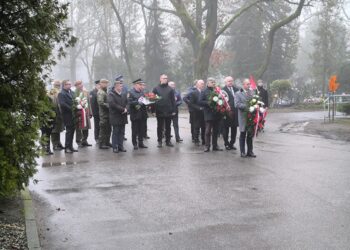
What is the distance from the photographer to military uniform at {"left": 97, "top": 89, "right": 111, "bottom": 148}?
1595 cm

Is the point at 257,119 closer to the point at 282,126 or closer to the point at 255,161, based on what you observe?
the point at 255,161

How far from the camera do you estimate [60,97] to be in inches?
586

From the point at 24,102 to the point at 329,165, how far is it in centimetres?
741

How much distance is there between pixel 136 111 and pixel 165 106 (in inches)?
36.0

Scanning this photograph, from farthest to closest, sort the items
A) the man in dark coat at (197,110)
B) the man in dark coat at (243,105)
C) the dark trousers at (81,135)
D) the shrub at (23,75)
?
1. the dark trousers at (81,135)
2. the man in dark coat at (197,110)
3. the man in dark coat at (243,105)
4. the shrub at (23,75)

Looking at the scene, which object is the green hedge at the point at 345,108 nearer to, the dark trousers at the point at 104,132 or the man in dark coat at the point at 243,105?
the dark trousers at the point at 104,132

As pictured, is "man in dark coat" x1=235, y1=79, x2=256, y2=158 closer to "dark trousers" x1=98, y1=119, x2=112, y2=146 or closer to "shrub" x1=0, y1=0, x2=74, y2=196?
"dark trousers" x1=98, y1=119, x2=112, y2=146

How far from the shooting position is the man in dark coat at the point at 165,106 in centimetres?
1603

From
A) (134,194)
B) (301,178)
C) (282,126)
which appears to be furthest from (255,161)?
(282,126)

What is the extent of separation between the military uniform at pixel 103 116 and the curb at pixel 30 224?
6781 mm

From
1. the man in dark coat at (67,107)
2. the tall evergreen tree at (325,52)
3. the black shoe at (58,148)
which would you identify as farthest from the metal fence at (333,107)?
the tall evergreen tree at (325,52)

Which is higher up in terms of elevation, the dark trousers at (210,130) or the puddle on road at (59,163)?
the dark trousers at (210,130)

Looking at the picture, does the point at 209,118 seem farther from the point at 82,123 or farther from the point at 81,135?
the point at 81,135

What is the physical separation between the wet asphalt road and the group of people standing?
2.55ft
